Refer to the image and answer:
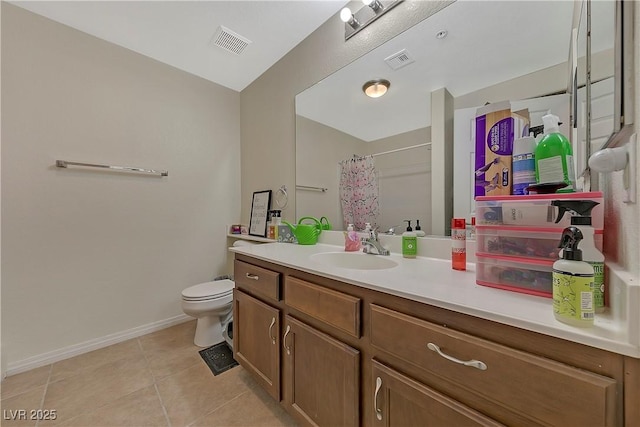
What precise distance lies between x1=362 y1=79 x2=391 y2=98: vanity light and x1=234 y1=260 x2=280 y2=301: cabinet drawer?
1.20m

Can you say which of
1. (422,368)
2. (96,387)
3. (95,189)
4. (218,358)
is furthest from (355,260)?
(95,189)

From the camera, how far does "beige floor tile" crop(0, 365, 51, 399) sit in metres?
1.33

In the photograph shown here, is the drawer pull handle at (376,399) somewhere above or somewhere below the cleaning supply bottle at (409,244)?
below

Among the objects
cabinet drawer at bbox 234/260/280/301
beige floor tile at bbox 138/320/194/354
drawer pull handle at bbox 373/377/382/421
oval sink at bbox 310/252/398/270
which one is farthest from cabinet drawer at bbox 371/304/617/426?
beige floor tile at bbox 138/320/194/354

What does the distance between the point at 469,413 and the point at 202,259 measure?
2.36 meters

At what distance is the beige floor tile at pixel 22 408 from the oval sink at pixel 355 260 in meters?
1.63

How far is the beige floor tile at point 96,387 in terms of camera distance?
1224 millimetres

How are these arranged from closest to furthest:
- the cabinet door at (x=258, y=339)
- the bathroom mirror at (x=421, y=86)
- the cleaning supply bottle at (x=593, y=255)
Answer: the cleaning supply bottle at (x=593, y=255) < the bathroom mirror at (x=421, y=86) < the cabinet door at (x=258, y=339)

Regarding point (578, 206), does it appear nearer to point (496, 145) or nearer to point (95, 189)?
point (496, 145)

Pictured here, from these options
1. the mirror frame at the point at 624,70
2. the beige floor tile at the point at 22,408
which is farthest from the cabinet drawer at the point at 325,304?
the beige floor tile at the point at 22,408

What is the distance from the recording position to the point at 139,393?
1.31 metres

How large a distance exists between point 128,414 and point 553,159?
2.10m

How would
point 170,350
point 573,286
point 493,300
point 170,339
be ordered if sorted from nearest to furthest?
point 573,286, point 493,300, point 170,350, point 170,339

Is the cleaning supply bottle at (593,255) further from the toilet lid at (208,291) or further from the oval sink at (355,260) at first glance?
the toilet lid at (208,291)
